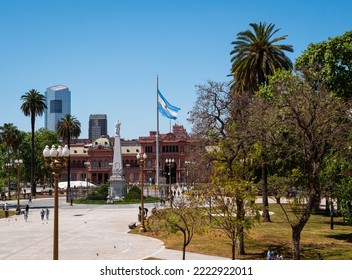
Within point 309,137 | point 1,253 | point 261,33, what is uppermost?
point 261,33

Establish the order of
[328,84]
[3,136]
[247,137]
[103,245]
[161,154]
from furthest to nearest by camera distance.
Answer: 1. [161,154]
2. [3,136]
3. [328,84]
4. [103,245]
5. [247,137]

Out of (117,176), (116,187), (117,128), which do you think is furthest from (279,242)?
(117,128)

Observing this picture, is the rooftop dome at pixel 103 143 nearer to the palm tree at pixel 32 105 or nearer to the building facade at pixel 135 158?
the building facade at pixel 135 158

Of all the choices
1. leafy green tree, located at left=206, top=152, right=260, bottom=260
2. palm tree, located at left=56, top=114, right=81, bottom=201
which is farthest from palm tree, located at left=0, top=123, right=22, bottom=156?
leafy green tree, located at left=206, top=152, right=260, bottom=260

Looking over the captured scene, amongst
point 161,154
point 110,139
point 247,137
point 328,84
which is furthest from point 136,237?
point 110,139

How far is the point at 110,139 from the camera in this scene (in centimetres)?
13988

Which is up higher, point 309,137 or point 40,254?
point 309,137

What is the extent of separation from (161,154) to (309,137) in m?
98.5

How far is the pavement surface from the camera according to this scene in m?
25.2

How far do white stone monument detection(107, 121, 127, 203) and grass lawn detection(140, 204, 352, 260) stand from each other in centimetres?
3252

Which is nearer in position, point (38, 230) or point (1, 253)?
point (1, 253)

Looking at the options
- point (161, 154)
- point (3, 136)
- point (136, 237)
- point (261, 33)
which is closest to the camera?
point (136, 237)

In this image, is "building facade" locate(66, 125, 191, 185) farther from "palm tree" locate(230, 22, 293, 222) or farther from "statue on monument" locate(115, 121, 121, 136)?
"palm tree" locate(230, 22, 293, 222)
